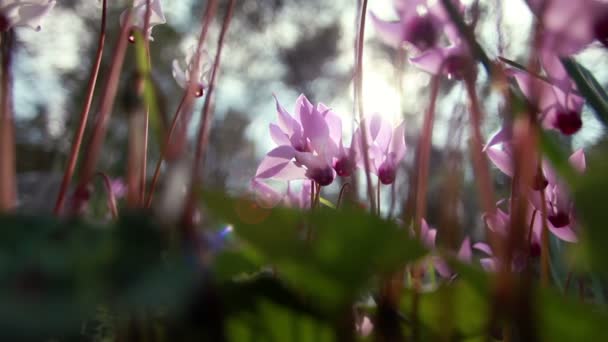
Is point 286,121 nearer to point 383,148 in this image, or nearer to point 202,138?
point 383,148

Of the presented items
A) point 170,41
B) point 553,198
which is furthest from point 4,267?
point 170,41

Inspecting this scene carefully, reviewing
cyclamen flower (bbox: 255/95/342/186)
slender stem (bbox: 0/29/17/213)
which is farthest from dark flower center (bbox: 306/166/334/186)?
slender stem (bbox: 0/29/17/213)

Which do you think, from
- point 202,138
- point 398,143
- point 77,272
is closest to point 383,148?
point 398,143

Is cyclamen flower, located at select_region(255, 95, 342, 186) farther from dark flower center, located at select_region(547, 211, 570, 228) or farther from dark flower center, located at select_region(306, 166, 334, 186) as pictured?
dark flower center, located at select_region(547, 211, 570, 228)

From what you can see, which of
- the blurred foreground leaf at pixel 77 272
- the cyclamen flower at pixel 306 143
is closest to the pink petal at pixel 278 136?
the cyclamen flower at pixel 306 143

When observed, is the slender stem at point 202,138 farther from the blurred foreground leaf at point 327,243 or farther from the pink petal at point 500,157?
the pink petal at point 500,157

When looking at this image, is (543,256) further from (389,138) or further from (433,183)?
(433,183)
